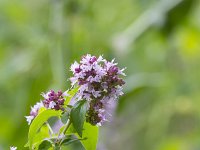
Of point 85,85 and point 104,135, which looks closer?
point 85,85

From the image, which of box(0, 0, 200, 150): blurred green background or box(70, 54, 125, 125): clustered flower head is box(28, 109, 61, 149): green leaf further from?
box(0, 0, 200, 150): blurred green background

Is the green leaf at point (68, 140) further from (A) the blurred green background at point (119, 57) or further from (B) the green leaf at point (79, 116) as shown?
(A) the blurred green background at point (119, 57)

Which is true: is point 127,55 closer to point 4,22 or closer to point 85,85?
point 4,22

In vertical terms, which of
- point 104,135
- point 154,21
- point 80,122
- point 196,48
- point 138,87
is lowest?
point 80,122

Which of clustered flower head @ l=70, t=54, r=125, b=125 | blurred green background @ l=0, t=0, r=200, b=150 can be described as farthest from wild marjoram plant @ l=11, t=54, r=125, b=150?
blurred green background @ l=0, t=0, r=200, b=150

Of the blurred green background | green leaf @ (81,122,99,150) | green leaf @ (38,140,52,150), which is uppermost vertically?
the blurred green background

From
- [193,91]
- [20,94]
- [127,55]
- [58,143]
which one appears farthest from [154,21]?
[58,143]

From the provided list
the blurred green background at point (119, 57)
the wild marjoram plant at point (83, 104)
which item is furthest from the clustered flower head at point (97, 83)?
the blurred green background at point (119, 57)
